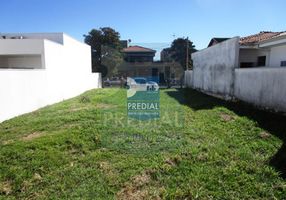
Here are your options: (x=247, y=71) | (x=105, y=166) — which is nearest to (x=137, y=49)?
(x=247, y=71)

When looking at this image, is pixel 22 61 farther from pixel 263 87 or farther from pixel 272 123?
pixel 272 123

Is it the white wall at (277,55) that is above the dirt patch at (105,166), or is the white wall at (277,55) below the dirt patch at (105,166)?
above

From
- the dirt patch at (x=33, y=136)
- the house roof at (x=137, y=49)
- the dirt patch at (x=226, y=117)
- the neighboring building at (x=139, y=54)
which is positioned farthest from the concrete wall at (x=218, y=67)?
the house roof at (x=137, y=49)

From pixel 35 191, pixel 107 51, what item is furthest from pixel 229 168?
pixel 107 51

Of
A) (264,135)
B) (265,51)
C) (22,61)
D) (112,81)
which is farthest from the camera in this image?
(112,81)

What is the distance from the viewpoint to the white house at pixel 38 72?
8094mm

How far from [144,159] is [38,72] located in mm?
7665

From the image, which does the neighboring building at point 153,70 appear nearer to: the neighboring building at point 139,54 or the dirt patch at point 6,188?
the neighboring building at point 139,54

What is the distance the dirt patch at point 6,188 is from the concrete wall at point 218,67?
978 centimetres

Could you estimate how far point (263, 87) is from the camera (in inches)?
324

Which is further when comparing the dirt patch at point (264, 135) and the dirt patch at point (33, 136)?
the dirt patch at point (33, 136)

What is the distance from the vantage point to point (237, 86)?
10445 millimetres

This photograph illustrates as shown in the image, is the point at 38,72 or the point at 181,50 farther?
the point at 181,50

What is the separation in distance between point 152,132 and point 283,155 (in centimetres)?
299
